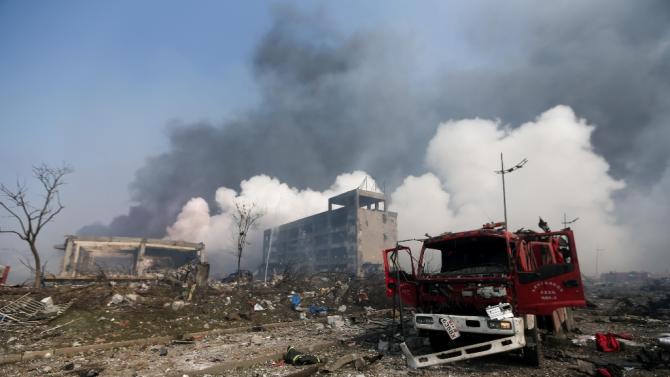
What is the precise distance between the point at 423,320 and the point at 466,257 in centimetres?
150

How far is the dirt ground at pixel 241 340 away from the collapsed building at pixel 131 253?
23448mm

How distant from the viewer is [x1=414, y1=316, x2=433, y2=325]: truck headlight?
5.59 metres

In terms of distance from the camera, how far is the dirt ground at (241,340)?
5602 millimetres

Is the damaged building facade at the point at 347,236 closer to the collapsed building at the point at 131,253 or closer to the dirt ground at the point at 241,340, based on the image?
the collapsed building at the point at 131,253

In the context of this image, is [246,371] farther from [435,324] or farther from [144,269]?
[144,269]

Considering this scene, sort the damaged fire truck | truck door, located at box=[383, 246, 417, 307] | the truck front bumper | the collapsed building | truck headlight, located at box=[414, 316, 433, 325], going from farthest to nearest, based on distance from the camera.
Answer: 1. the collapsed building
2. truck door, located at box=[383, 246, 417, 307]
3. truck headlight, located at box=[414, 316, 433, 325]
4. the damaged fire truck
5. the truck front bumper

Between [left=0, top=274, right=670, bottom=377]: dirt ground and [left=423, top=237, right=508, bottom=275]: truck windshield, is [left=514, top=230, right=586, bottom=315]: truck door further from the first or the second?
[left=0, top=274, right=670, bottom=377]: dirt ground

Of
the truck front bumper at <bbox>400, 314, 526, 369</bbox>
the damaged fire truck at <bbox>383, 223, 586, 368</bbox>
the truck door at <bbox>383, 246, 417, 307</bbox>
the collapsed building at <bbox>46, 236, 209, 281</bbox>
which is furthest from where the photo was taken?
the collapsed building at <bbox>46, 236, 209, 281</bbox>

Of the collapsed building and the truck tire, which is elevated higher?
the collapsed building

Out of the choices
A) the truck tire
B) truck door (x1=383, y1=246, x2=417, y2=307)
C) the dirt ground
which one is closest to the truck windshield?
truck door (x1=383, y1=246, x2=417, y2=307)

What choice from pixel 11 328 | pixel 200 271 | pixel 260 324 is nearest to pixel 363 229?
pixel 200 271

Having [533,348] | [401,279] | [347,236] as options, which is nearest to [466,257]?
[401,279]

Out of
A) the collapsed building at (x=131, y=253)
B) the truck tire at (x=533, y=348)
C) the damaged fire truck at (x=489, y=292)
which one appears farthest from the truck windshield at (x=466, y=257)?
the collapsed building at (x=131, y=253)

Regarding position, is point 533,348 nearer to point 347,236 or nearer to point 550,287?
point 550,287
